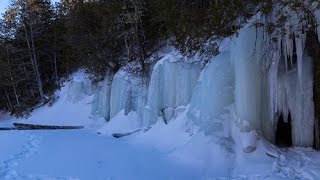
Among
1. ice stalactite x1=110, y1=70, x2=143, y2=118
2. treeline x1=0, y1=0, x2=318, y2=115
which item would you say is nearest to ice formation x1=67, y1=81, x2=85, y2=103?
treeline x1=0, y1=0, x2=318, y2=115

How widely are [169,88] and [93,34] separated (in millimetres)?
10301

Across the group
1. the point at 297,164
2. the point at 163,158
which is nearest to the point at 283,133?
the point at 297,164

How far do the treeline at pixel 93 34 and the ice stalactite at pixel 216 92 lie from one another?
0.48 meters

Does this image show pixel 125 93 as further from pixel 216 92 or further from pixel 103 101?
pixel 216 92

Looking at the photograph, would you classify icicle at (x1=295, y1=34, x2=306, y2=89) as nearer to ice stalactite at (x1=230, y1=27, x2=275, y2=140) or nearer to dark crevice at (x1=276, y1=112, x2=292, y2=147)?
ice stalactite at (x1=230, y1=27, x2=275, y2=140)

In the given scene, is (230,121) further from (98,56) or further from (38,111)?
(38,111)

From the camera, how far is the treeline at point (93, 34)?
909cm

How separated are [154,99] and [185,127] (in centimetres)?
283

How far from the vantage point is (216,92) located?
9625 millimetres

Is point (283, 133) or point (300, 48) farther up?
point (300, 48)

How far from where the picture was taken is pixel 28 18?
1189 inches

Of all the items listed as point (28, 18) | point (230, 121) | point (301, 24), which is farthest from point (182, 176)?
point (28, 18)

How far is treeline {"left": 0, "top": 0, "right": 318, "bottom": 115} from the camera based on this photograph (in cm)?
909

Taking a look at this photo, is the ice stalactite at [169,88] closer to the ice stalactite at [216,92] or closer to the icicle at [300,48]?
the ice stalactite at [216,92]
